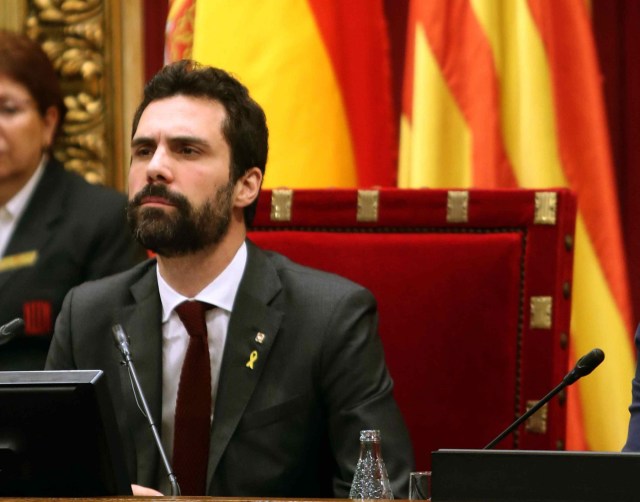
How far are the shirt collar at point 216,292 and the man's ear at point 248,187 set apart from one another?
0.45ft

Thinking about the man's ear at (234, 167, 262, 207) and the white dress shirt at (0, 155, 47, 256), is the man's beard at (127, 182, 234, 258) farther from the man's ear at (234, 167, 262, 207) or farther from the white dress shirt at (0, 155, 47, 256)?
the white dress shirt at (0, 155, 47, 256)

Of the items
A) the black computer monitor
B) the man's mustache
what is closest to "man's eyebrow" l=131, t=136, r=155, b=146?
the man's mustache

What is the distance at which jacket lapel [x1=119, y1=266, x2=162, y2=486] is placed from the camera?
2379 millimetres

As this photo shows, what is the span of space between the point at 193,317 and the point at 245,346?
12 cm

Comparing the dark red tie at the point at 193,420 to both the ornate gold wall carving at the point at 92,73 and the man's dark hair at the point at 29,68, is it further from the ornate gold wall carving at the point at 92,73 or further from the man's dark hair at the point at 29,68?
the ornate gold wall carving at the point at 92,73

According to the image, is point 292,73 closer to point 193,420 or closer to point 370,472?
point 193,420

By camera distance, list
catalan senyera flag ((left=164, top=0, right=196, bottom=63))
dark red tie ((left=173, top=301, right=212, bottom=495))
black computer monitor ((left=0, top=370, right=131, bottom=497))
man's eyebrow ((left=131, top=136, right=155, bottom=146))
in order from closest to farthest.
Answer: black computer monitor ((left=0, top=370, right=131, bottom=497)) → dark red tie ((left=173, top=301, right=212, bottom=495)) → man's eyebrow ((left=131, top=136, right=155, bottom=146)) → catalan senyera flag ((left=164, top=0, right=196, bottom=63))

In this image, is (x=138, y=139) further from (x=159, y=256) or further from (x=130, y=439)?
(x=130, y=439)

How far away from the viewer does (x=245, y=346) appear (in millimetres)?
2426

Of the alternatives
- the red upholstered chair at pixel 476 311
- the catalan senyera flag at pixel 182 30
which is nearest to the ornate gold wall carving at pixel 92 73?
the catalan senyera flag at pixel 182 30

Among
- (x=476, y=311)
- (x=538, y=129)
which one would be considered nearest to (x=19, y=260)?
(x=476, y=311)

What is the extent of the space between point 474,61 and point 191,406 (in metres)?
1.29

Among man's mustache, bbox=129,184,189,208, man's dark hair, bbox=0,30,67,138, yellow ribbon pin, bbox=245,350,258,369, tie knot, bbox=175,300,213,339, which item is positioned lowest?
yellow ribbon pin, bbox=245,350,258,369

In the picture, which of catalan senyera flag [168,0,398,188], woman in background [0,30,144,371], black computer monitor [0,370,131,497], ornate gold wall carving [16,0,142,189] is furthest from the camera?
ornate gold wall carving [16,0,142,189]
